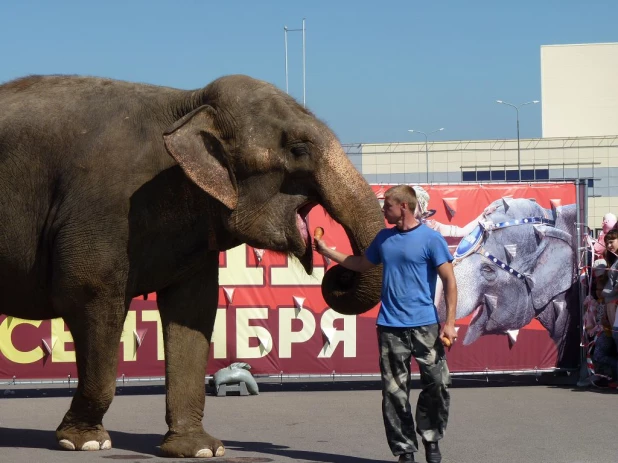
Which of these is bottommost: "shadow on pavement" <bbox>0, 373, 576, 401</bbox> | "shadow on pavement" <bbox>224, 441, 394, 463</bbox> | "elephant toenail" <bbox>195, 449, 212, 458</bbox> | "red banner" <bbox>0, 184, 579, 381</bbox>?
"shadow on pavement" <bbox>0, 373, 576, 401</bbox>

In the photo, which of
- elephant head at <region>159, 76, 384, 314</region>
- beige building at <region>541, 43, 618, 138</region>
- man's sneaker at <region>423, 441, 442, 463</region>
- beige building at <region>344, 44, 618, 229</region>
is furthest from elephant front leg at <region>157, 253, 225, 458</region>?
beige building at <region>541, 43, 618, 138</region>

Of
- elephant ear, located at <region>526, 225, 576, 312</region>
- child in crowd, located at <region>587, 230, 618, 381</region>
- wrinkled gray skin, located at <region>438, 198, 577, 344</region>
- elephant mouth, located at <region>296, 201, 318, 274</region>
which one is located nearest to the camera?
elephant mouth, located at <region>296, 201, 318, 274</region>

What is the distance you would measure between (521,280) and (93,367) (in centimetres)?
649

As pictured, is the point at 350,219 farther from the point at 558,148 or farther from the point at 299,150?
the point at 558,148

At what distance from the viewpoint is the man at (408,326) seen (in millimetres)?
8055

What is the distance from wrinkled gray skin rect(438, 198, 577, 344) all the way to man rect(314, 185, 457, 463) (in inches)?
213

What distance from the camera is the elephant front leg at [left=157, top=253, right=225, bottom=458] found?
29.2ft

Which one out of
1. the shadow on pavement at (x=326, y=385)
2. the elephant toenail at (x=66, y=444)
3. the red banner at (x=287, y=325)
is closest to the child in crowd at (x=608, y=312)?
the shadow on pavement at (x=326, y=385)

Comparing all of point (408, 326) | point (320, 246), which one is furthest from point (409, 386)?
point (320, 246)

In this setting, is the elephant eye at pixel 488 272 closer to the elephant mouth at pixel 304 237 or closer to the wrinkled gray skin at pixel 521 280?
the wrinkled gray skin at pixel 521 280

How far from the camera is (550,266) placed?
541 inches

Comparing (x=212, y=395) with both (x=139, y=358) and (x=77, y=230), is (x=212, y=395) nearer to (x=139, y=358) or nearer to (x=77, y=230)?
(x=139, y=358)

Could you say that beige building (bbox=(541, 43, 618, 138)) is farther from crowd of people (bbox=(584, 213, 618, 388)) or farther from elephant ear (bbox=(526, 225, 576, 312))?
crowd of people (bbox=(584, 213, 618, 388))

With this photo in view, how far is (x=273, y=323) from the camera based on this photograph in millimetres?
13398
